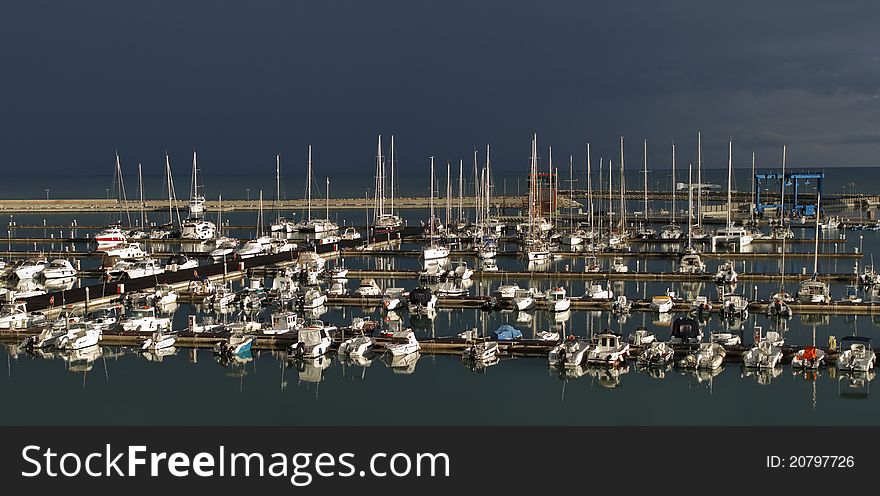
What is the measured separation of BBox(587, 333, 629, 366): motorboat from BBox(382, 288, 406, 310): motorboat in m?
14.0

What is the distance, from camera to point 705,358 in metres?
33.6

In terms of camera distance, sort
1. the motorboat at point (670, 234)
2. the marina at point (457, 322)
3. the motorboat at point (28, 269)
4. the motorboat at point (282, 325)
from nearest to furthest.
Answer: the marina at point (457, 322) < the motorboat at point (282, 325) < the motorboat at point (28, 269) < the motorboat at point (670, 234)

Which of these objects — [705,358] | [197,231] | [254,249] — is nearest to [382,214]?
[197,231]

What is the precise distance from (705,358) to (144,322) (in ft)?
69.8

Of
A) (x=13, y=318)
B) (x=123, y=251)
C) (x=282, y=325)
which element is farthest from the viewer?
(x=123, y=251)

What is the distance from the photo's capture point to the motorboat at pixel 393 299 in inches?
1836

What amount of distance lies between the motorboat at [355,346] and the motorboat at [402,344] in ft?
2.53

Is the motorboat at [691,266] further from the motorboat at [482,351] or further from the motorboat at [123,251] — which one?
the motorboat at [123,251]

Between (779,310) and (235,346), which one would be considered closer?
(235,346)

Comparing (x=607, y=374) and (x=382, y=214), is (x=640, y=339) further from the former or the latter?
(x=382, y=214)

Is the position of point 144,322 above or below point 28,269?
below

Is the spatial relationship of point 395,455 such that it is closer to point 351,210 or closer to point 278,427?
point 278,427

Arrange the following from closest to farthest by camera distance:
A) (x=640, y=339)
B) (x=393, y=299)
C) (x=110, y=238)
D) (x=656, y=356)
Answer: (x=656, y=356)
(x=640, y=339)
(x=393, y=299)
(x=110, y=238)

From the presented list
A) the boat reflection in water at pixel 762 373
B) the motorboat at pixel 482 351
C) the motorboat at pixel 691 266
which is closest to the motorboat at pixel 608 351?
the motorboat at pixel 482 351
